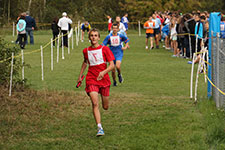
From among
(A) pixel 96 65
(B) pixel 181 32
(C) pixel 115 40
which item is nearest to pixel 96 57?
(A) pixel 96 65

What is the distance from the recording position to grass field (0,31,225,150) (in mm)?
7746

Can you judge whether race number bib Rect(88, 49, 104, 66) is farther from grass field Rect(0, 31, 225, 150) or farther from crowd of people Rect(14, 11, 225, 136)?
grass field Rect(0, 31, 225, 150)

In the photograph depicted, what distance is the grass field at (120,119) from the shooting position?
775 centimetres

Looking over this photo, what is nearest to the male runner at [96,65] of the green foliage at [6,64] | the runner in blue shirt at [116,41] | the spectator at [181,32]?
the green foliage at [6,64]

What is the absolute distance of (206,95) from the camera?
1290 cm

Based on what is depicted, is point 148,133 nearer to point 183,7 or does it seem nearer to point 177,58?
point 177,58

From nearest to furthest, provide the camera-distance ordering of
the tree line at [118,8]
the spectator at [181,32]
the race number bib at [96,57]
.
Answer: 1. the race number bib at [96,57]
2. the spectator at [181,32]
3. the tree line at [118,8]

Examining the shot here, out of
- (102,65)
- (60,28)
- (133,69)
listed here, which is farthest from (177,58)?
(102,65)

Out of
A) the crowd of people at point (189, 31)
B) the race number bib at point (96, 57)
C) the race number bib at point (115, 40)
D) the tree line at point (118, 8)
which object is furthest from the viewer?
the tree line at point (118, 8)

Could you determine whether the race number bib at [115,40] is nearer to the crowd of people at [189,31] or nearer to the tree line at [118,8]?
the crowd of people at [189,31]

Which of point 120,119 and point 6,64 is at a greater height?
point 6,64

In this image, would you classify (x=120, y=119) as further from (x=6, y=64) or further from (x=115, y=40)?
(x=115, y=40)

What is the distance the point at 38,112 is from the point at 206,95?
4596 mm

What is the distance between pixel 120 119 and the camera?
9.78 m
